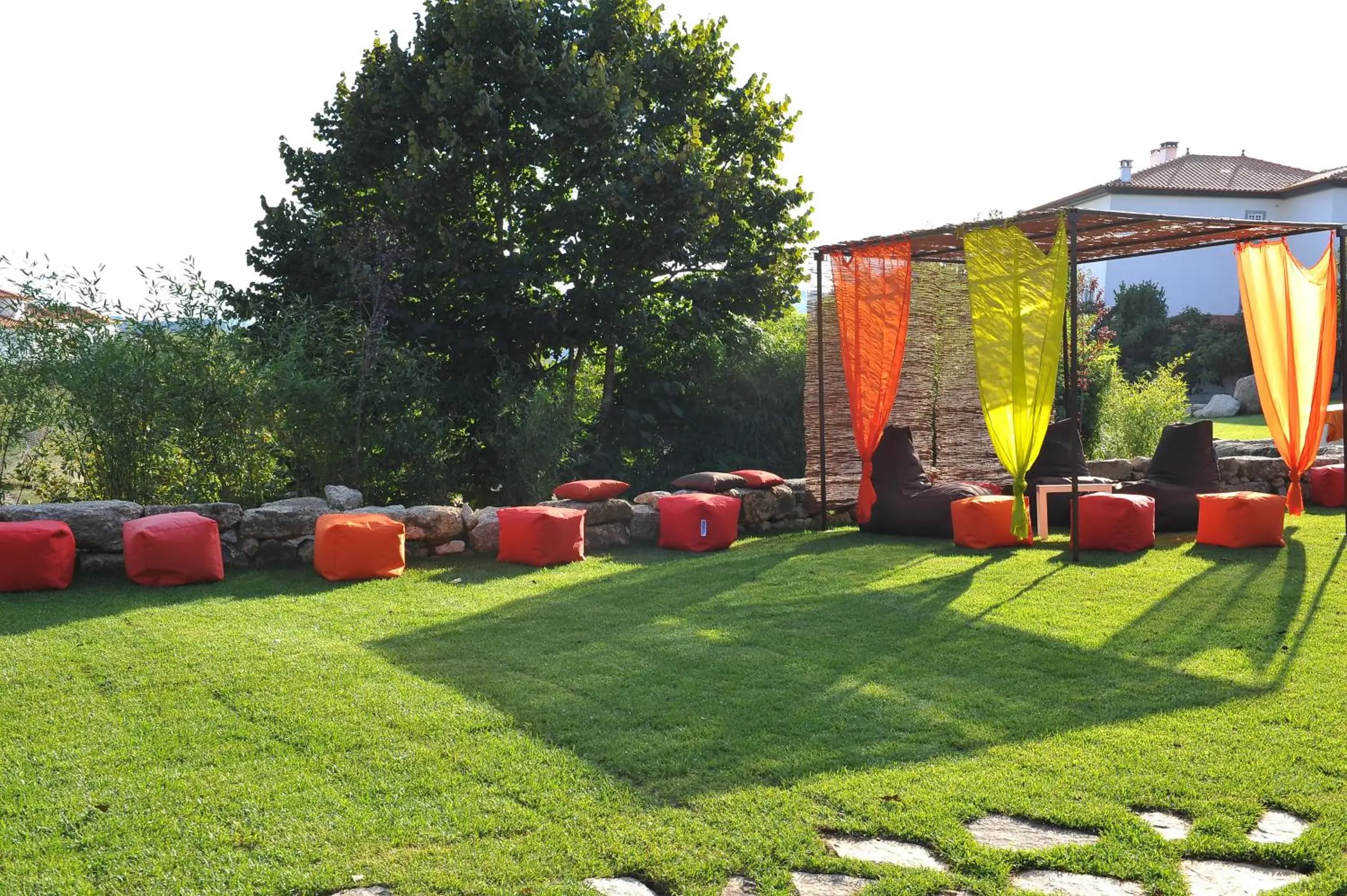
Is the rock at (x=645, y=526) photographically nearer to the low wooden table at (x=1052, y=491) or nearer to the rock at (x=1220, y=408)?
the low wooden table at (x=1052, y=491)

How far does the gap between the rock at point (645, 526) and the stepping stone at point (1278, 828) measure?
5432mm

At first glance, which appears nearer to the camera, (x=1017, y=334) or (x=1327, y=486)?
(x=1017, y=334)

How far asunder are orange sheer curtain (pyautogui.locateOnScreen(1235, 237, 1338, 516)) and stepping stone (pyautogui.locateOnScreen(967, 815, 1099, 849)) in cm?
667

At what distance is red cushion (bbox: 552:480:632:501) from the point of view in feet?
26.1

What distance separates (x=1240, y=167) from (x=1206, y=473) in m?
33.7

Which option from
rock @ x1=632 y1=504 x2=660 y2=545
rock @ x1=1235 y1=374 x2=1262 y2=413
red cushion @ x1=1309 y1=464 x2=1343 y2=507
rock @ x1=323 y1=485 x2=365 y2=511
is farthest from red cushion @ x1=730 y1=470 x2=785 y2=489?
rock @ x1=1235 y1=374 x2=1262 y2=413

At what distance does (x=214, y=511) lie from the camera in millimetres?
7078

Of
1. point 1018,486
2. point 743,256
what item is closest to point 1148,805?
point 1018,486

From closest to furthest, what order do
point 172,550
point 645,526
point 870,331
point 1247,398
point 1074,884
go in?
point 1074,884 < point 172,550 < point 645,526 < point 870,331 < point 1247,398

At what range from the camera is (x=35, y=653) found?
4.94 meters

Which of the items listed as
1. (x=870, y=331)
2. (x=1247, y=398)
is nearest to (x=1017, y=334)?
(x=870, y=331)

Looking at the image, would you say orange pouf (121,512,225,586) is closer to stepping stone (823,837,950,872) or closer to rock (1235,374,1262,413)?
stepping stone (823,837,950,872)

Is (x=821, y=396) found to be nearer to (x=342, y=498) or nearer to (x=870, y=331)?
(x=870, y=331)

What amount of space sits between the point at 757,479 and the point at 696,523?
42.8 inches
